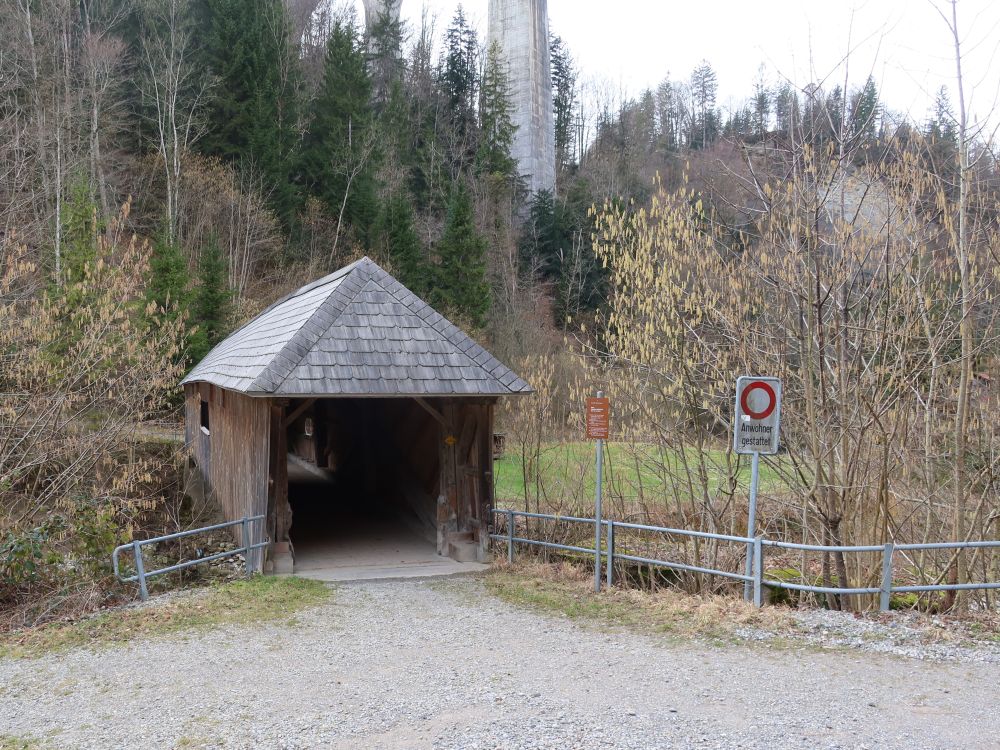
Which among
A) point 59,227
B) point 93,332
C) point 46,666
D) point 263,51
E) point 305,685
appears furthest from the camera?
point 263,51

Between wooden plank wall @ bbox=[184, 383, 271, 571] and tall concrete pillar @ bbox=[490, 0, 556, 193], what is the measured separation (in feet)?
81.3

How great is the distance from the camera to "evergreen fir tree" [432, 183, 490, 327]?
28244 mm

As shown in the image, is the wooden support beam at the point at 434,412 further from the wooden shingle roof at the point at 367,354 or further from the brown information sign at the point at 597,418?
the brown information sign at the point at 597,418

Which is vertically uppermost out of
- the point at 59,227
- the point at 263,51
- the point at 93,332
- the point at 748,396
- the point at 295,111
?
the point at 263,51

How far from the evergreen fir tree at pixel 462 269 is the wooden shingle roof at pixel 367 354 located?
17.4m

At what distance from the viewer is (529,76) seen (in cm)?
3616

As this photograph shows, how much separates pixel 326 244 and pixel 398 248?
282 centimetres

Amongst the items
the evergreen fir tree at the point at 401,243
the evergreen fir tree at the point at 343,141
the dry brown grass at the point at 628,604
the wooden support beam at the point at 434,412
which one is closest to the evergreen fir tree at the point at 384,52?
the evergreen fir tree at the point at 343,141

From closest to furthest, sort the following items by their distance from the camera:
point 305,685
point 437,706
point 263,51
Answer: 1. point 437,706
2. point 305,685
3. point 263,51

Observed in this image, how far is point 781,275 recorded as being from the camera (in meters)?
7.41

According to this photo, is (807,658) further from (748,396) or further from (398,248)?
(398,248)

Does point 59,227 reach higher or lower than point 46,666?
higher

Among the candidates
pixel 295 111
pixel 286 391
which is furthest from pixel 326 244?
pixel 286 391

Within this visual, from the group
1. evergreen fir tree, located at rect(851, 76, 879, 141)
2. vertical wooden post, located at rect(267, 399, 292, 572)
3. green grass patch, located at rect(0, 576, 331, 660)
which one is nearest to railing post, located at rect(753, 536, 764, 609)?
evergreen fir tree, located at rect(851, 76, 879, 141)
